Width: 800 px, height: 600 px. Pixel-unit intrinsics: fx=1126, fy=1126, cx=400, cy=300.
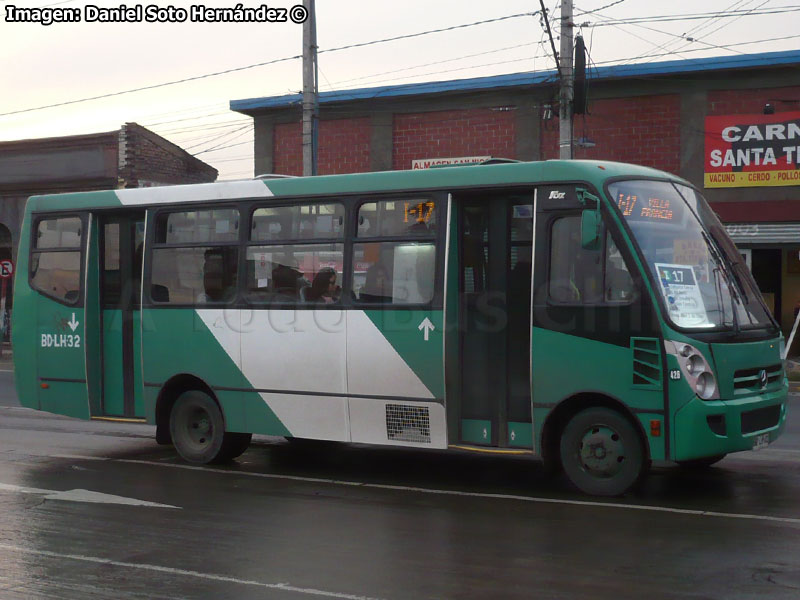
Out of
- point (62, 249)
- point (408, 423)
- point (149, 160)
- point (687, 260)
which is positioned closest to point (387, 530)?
point (408, 423)

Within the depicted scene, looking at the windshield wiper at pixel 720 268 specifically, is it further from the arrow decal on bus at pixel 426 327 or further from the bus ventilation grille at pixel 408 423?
the bus ventilation grille at pixel 408 423

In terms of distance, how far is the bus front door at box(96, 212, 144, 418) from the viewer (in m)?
12.4

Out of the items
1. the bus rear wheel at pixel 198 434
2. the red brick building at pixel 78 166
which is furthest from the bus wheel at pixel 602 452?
the red brick building at pixel 78 166

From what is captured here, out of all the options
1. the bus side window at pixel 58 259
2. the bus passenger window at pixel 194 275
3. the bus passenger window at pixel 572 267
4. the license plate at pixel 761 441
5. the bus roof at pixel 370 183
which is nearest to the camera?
the license plate at pixel 761 441

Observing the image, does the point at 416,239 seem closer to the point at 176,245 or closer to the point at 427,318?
the point at 427,318

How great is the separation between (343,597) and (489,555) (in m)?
1.41

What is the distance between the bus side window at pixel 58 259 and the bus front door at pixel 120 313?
33cm

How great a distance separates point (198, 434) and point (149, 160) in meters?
24.7

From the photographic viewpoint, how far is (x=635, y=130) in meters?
26.3

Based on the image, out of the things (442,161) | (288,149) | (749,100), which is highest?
(749,100)

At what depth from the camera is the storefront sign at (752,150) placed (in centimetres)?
2477

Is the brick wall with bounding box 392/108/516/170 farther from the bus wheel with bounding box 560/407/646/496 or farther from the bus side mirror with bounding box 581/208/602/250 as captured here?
the bus wheel with bounding box 560/407/646/496

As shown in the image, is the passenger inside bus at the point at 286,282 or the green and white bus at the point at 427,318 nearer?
the green and white bus at the point at 427,318

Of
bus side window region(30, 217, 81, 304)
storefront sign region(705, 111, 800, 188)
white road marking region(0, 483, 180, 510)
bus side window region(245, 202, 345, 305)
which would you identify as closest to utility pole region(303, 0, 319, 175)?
storefront sign region(705, 111, 800, 188)
